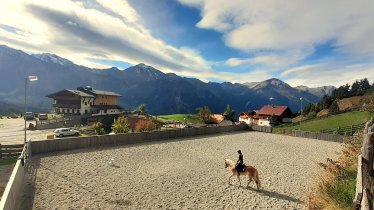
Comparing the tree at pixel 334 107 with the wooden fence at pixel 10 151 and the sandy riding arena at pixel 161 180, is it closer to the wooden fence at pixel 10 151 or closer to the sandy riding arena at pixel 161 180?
the sandy riding arena at pixel 161 180

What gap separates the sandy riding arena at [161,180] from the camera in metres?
15.9

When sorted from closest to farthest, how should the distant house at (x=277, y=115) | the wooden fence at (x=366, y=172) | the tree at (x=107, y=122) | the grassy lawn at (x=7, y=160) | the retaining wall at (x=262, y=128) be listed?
the wooden fence at (x=366, y=172) < the grassy lawn at (x=7, y=160) < the retaining wall at (x=262, y=128) < the tree at (x=107, y=122) < the distant house at (x=277, y=115)

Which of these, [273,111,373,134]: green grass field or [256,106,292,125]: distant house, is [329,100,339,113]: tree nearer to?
[256,106,292,125]: distant house

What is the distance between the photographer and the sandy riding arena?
52.3 ft

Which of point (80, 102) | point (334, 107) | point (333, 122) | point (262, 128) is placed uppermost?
point (80, 102)

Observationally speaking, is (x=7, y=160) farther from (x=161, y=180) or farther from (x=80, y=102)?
(x=80, y=102)

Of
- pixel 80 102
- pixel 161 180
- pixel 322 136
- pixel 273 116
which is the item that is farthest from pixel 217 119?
pixel 161 180

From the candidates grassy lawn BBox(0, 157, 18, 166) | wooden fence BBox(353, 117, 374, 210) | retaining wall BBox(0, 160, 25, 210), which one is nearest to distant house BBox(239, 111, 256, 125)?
grassy lawn BBox(0, 157, 18, 166)

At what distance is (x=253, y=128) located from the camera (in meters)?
57.8

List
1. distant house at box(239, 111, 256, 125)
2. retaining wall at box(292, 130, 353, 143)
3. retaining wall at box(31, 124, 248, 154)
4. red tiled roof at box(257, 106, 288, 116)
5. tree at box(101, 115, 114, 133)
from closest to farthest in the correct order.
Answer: retaining wall at box(31, 124, 248, 154) → retaining wall at box(292, 130, 353, 143) → tree at box(101, 115, 114, 133) → red tiled roof at box(257, 106, 288, 116) → distant house at box(239, 111, 256, 125)

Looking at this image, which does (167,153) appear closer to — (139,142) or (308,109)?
(139,142)

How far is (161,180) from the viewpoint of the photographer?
20359 millimetres

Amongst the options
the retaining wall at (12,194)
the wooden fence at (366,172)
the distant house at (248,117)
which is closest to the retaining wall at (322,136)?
the wooden fence at (366,172)

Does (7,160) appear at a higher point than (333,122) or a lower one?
lower
